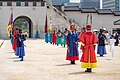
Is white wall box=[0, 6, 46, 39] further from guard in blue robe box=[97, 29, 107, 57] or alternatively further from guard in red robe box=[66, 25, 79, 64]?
guard in red robe box=[66, 25, 79, 64]

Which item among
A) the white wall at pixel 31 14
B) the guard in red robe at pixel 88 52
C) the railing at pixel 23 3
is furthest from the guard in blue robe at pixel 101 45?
the railing at pixel 23 3

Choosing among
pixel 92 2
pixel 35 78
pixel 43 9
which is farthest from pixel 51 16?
pixel 92 2

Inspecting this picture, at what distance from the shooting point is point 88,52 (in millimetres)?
13344

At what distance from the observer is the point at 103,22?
60875mm

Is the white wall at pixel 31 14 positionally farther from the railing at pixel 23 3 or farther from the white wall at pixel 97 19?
the white wall at pixel 97 19

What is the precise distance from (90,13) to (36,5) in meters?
8.74

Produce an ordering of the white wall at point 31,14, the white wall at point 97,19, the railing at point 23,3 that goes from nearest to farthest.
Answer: the white wall at point 31,14, the railing at point 23,3, the white wall at point 97,19

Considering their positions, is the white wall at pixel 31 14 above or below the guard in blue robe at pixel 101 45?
above

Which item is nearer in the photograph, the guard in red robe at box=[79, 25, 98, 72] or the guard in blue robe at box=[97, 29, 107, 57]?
the guard in red robe at box=[79, 25, 98, 72]

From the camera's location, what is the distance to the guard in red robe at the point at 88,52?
13.2 m

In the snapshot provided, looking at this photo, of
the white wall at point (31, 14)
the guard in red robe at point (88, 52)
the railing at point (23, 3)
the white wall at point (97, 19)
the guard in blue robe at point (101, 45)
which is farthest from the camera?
the white wall at point (97, 19)

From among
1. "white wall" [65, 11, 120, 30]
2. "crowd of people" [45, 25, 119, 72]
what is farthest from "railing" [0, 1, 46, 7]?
"crowd of people" [45, 25, 119, 72]

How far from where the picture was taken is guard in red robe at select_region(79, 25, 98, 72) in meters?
13.2

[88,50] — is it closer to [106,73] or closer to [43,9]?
[106,73]
